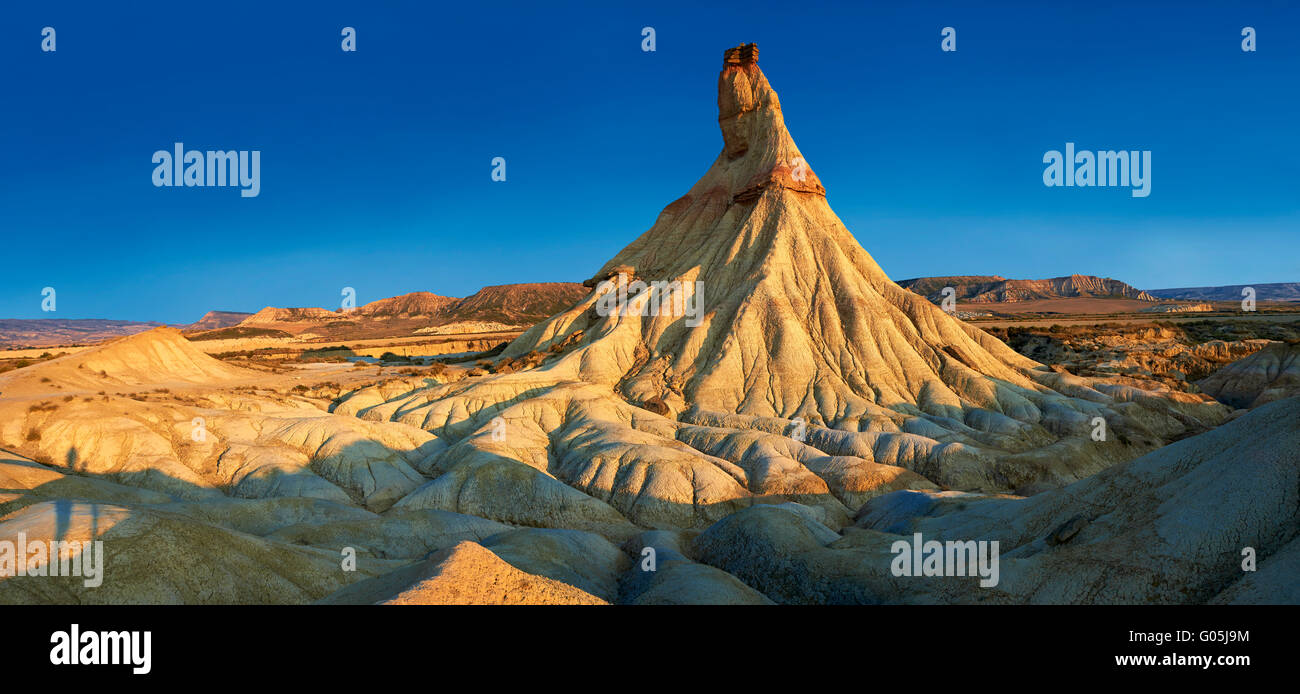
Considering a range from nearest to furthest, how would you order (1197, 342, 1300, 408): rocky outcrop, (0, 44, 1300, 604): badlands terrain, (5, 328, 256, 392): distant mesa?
(0, 44, 1300, 604): badlands terrain < (5, 328, 256, 392): distant mesa < (1197, 342, 1300, 408): rocky outcrop

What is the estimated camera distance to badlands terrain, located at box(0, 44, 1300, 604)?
48.1ft

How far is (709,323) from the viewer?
52.7m

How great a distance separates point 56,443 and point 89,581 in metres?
22.8

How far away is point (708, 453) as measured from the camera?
123ft

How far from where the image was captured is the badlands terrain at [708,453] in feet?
48.1

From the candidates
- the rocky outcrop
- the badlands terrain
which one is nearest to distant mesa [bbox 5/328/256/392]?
the badlands terrain

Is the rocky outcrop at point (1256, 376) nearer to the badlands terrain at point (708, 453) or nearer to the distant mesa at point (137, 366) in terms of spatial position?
the badlands terrain at point (708, 453)

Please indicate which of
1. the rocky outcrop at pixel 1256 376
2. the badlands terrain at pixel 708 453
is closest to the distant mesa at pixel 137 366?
the badlands terrain at pixel 708 453

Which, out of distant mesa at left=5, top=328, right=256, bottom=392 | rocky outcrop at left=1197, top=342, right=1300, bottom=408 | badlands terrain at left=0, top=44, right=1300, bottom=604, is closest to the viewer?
badlands terrain at left=0, top=44, right=1300, bottom=604

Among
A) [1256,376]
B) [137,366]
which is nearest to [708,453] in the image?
[1256,376]

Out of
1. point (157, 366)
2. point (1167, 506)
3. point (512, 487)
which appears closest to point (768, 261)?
point (512, 487)

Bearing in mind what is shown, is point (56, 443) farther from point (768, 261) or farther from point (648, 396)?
point (768, 261)

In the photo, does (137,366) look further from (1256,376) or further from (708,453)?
(1256,376)

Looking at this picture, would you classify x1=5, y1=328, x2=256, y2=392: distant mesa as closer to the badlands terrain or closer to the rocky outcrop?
the badlands terrain
